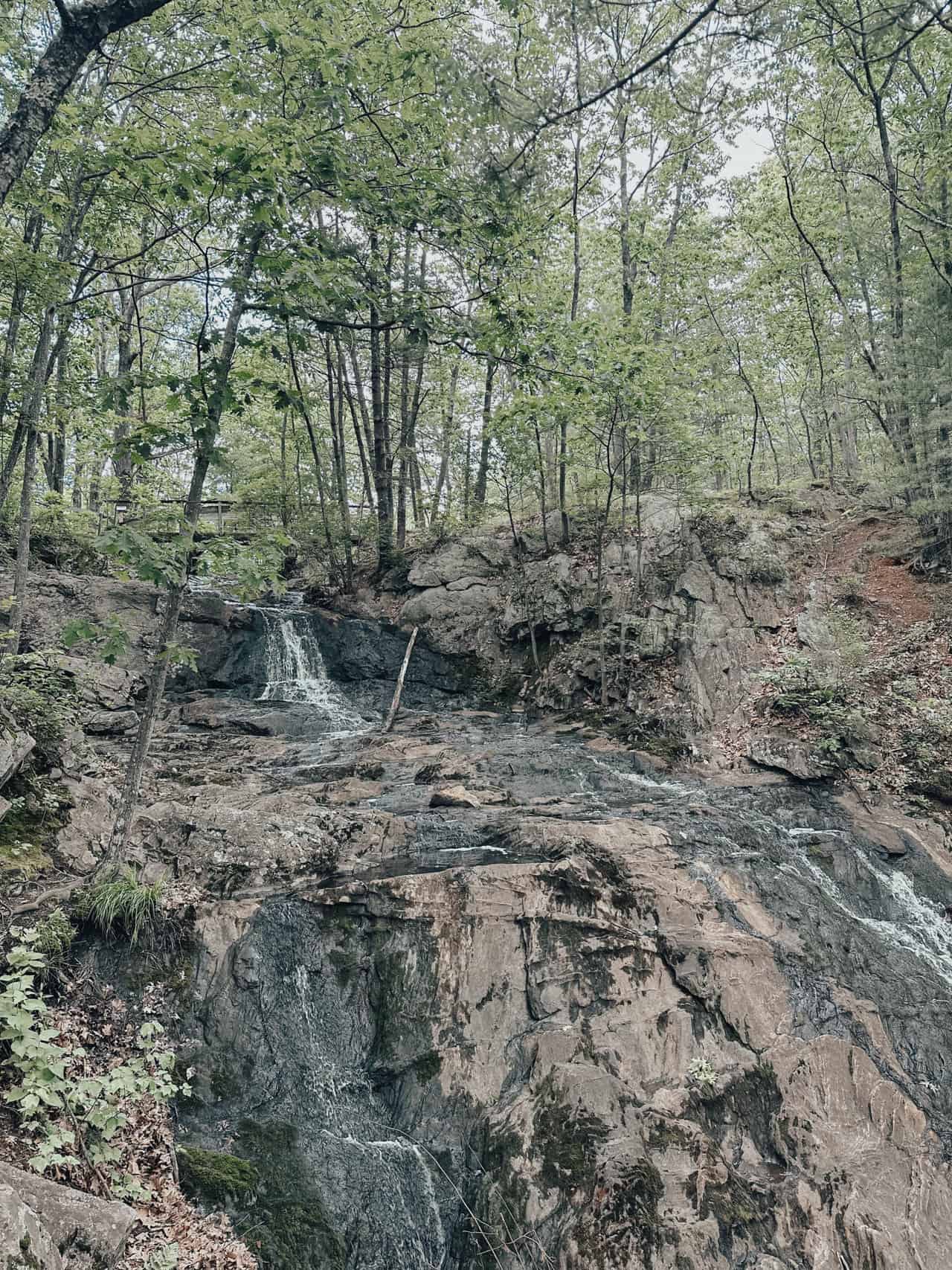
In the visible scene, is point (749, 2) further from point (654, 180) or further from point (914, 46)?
point (654, 180)

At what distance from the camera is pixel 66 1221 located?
2844 millimetres

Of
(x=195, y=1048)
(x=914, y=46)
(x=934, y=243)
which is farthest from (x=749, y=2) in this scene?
(x=914, y=46)

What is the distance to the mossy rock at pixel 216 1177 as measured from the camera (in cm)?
386

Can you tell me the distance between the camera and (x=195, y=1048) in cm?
481

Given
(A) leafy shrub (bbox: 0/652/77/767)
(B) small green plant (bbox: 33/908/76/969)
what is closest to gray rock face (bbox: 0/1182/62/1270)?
(B) small green plant (bbox: 33/908/76/969)

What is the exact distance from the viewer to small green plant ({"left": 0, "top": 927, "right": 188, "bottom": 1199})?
132 inches

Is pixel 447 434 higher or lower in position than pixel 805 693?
higher

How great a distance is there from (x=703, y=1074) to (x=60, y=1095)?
4.48 m

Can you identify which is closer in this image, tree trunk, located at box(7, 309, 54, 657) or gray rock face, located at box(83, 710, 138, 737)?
tree trunk, located at box(7, 309, 54, 657)

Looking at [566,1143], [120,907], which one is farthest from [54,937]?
[566,1143]

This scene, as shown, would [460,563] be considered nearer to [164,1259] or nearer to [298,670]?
[298,670]

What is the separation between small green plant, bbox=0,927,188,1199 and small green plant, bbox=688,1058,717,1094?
153 inches

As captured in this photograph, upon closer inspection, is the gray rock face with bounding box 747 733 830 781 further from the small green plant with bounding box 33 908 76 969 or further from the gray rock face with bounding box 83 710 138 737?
the gray rock face with bounding box 83 710 138 737

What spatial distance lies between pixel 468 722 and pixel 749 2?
11.2 m
